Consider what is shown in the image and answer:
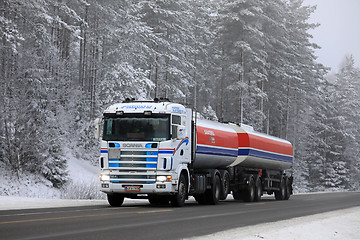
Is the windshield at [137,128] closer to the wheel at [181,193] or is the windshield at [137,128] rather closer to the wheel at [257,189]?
the wheel at [181,193]

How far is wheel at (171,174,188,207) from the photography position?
20031 mm

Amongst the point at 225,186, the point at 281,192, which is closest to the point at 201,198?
the point at 225,186

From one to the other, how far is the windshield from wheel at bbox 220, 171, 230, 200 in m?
6.23

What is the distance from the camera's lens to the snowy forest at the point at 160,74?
2983cm

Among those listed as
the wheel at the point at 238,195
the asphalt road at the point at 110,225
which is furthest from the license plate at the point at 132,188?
the wheel at the point at 238,195

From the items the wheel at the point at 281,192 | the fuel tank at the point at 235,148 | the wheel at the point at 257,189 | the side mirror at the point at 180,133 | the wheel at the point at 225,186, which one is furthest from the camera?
the wheel at the point at 281,192

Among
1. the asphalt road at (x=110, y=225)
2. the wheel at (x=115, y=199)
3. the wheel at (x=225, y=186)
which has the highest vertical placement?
the wheel at (x=225, y=186)

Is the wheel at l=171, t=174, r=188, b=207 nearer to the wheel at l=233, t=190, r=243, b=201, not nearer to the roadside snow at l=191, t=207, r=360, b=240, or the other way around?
the roadside snow at l=191, t=207, r=360, b=240

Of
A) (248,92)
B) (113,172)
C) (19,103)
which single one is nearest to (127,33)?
(19,103)

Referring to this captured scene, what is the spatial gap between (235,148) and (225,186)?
7.11 ft

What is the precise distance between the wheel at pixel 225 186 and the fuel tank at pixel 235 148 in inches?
18.2

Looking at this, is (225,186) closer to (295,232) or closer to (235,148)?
(235,148)

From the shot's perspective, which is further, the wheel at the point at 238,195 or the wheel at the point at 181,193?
the wheel at the point at 238,195

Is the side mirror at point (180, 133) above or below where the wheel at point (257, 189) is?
above
